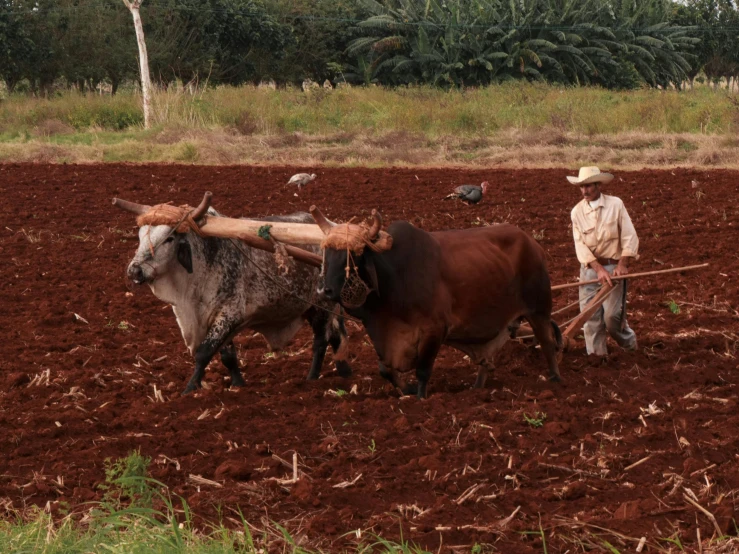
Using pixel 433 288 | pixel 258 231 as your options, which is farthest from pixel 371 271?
pixel 258 231

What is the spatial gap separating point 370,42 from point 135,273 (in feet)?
126

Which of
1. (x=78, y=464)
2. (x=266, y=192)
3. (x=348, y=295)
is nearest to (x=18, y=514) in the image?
(x=78, y=464)

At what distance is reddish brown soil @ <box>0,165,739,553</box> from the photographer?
17.1ft

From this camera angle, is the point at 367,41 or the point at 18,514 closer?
the point at 18,514

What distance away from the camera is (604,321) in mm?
8547

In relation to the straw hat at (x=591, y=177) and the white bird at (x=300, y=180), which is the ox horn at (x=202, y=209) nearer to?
the straw hat at (x=591, y=177)

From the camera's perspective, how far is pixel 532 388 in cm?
762

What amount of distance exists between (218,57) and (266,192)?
27687 millimetres

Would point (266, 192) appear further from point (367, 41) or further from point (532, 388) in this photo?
point (367, 41)

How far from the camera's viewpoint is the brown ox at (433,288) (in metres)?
6.61

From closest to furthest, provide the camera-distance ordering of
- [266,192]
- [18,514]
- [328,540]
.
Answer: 1. [328,540]
2. [18,514]
3. [266,192]

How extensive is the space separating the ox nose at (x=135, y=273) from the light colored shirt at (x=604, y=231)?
3.38 meters

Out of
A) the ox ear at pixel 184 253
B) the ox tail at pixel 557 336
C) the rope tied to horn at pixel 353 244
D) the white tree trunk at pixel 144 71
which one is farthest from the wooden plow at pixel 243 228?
the white tree trunk at pixel 144 71

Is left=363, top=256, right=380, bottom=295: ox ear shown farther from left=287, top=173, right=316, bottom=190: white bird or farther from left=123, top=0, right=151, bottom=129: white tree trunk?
left=123, top=0, right=151, bottom=129: white tree trunk
